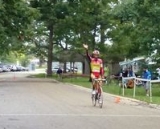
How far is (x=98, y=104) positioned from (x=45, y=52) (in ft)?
149

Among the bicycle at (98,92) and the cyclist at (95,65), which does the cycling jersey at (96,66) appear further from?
the bicycle at (98,92)

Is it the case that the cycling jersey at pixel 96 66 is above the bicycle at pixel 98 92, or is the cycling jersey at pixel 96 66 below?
above

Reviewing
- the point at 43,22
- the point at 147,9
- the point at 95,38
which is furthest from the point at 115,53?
the point at 147,9

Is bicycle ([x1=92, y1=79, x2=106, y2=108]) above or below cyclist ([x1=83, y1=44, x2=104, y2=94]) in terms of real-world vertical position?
below

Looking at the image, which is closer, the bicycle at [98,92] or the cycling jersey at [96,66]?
the cycling jersey at [96,66]

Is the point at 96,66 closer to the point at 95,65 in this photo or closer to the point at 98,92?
the point at 95,65

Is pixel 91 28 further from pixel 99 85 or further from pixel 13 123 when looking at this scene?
pixel 13 123

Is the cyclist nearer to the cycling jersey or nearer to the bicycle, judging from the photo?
the cycling jersey

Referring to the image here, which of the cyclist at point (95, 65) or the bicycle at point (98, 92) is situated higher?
the cyclist at point (95, 65)

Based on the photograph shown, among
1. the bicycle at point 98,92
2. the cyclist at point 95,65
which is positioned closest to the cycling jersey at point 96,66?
the cyclist at point 95,65

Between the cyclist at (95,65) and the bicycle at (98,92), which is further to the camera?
the bicycle at (98,92)

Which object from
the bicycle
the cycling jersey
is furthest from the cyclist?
the bicycle

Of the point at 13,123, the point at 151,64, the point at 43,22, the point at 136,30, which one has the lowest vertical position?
the point at 13,123

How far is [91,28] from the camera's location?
49.6 m
